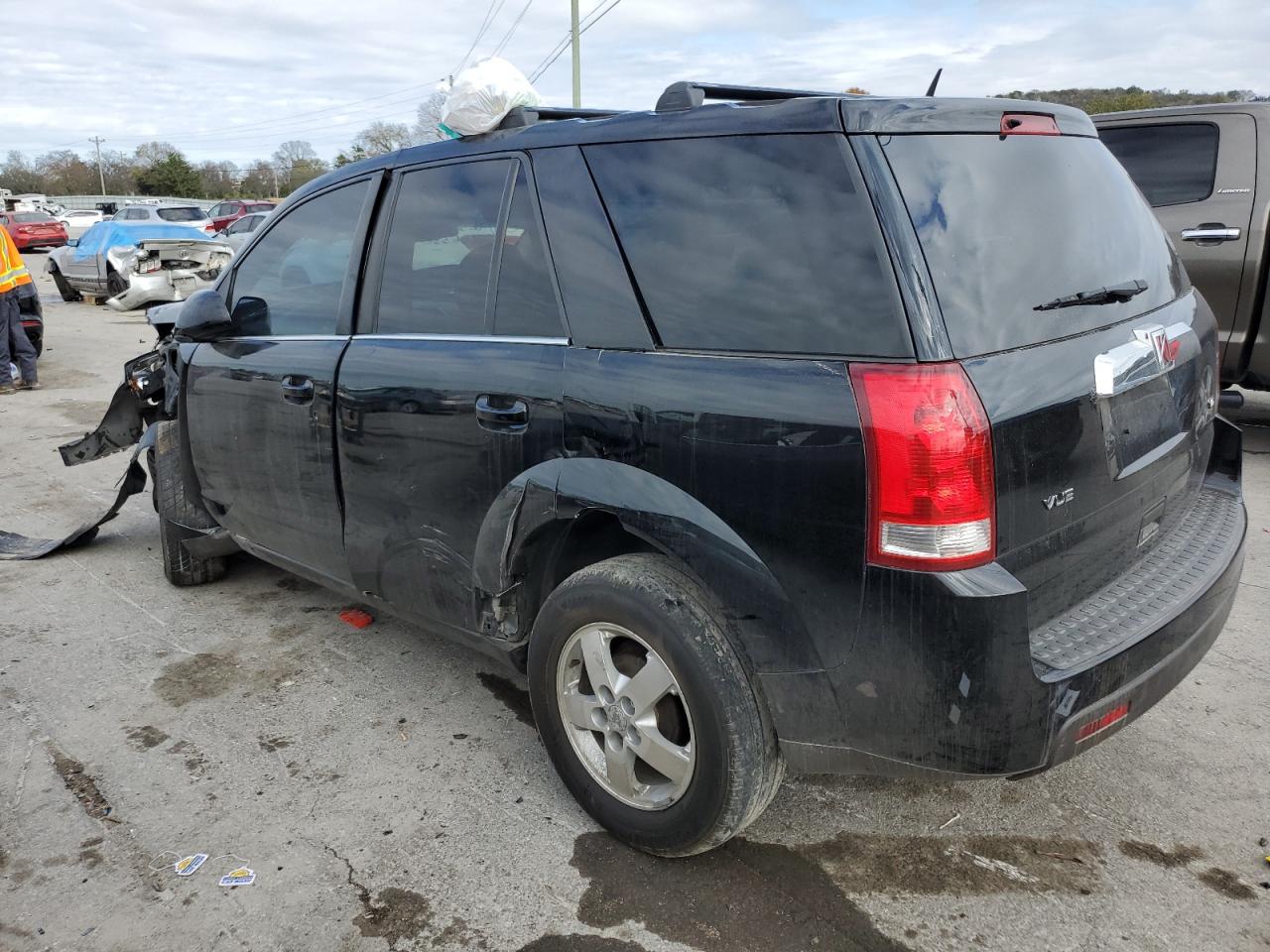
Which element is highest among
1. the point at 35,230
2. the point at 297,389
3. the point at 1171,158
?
the point at 35,230

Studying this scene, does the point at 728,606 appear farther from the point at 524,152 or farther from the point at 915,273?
the point at 524,152

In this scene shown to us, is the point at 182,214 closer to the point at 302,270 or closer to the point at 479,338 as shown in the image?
the point at 302,270

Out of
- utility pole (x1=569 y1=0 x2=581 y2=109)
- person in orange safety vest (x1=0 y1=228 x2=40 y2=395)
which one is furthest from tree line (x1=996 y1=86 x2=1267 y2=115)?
utility pole (x1=569 y1=0 x2=581 y2=109)

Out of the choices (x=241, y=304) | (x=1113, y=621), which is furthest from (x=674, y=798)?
(x=241, y=304)

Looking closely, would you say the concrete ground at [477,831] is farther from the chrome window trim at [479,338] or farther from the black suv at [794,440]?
the chrome window trim at [479,338]

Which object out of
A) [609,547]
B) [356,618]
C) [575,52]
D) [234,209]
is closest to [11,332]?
[356,618]

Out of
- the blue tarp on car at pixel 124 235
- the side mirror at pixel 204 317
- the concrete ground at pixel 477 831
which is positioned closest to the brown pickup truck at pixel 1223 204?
the concrete ground at pixel 477 831

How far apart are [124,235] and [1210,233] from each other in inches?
654

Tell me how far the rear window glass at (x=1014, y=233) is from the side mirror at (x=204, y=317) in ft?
9.33

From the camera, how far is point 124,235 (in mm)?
16844

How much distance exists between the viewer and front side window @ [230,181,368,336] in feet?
11.5

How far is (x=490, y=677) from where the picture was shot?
12.4 feet

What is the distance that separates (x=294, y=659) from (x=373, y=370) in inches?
56.0

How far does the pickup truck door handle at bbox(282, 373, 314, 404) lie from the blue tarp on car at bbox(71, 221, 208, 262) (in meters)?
13.4
